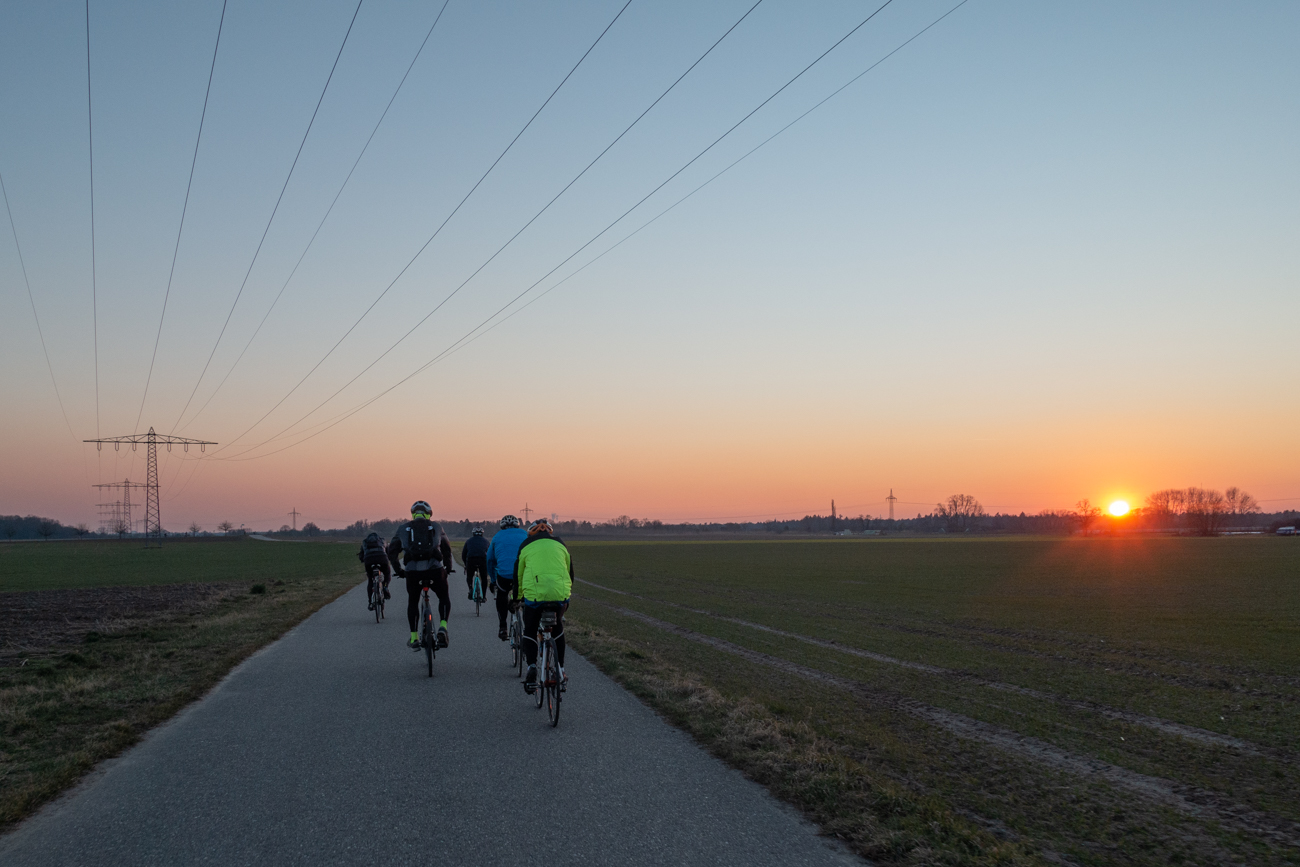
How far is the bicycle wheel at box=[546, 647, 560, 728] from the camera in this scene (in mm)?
8914

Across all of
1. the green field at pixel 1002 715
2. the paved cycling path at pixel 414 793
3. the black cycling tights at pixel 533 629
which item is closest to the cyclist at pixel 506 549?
the paved cycling path at pixel 414 793

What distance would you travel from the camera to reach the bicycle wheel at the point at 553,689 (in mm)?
8914

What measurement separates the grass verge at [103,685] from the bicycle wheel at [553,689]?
4.08 m

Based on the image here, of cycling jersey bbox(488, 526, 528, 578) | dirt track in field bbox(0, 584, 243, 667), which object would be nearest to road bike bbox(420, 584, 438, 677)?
cycling jersey bbox(488, 526, 528, 578)

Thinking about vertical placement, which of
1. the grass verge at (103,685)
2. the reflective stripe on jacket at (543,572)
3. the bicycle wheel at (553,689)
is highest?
the reflective stripe on jacket at (543,572)

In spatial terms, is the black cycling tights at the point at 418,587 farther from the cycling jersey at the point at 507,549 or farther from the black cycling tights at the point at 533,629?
the black cycling tights at the point at 533,629

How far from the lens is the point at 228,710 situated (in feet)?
32.1

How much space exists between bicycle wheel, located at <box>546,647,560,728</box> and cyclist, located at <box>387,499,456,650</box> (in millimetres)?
3295

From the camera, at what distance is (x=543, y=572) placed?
31.0ft

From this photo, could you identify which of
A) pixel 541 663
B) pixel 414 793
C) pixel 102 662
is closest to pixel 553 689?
pixel 541 663

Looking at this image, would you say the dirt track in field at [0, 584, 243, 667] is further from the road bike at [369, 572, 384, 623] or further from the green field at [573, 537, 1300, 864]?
the green field at [573, 537, 1300, 864]

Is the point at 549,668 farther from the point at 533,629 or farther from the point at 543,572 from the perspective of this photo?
the point at 543,572

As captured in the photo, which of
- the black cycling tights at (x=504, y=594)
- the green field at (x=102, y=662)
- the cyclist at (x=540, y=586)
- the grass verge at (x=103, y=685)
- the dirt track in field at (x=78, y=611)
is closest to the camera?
the grass verge at (x=103, y=685)

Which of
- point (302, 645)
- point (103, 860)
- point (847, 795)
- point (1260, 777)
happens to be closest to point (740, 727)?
point (847, 795)
